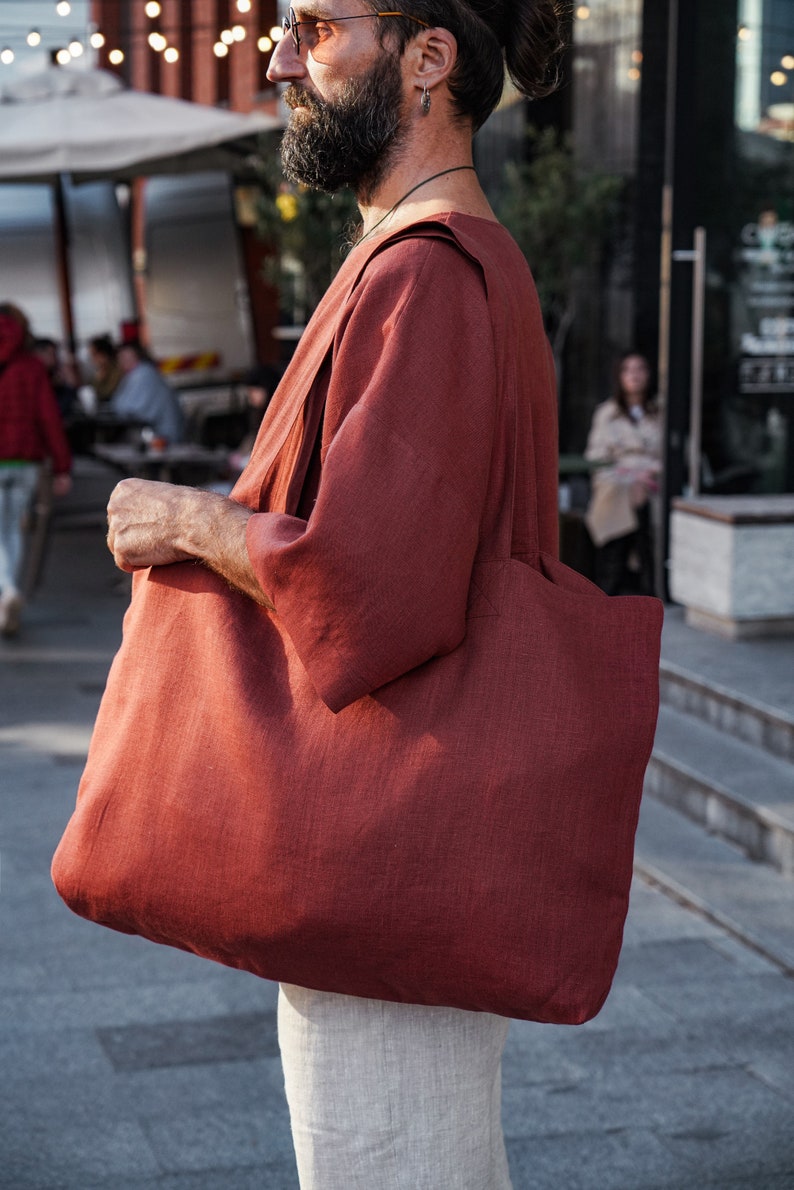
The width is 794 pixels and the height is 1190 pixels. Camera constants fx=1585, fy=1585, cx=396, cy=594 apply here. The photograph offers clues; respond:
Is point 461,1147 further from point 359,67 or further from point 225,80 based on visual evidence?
point 225,80

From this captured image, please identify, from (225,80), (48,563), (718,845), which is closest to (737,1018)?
(718,845)

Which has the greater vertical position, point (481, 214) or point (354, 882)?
point (481, 214)

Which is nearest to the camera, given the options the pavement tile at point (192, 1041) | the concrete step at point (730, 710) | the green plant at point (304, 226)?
the pavement tile at point (192, 1041)

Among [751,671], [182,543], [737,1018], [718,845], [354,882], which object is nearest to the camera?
[354,882]

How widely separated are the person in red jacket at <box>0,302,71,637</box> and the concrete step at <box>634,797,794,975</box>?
192 inches

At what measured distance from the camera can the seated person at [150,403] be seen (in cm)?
1320

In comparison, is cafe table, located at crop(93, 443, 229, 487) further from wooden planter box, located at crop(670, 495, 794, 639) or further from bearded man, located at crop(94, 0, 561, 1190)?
bearded man, located at crop(94, 0, 561, 1190)

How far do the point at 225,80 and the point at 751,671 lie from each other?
72.7 feet

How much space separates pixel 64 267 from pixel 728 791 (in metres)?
12.8

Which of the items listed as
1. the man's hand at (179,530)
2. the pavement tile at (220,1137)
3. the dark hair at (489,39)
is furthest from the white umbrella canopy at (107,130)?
the man's hand at (179,530)

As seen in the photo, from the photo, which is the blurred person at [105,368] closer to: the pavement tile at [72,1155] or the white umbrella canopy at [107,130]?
the white umbrella canopy at [107,130]

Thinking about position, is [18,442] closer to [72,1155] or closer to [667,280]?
[667,280]

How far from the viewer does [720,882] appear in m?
4.90

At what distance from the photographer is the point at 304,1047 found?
173cm
